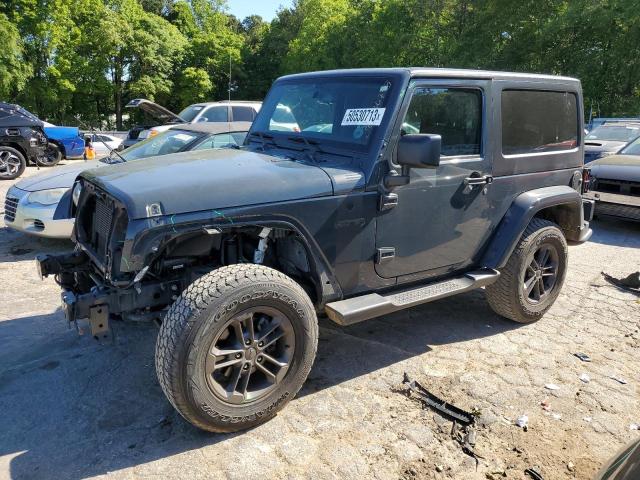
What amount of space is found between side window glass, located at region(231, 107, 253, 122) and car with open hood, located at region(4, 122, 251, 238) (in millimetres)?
5781

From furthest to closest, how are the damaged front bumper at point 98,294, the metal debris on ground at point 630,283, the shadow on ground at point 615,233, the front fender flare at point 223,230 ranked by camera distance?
the shadow on ground at point 615,233 → the metal debris on ground at point 630,283 → the damaged front bumper at point 98,294 → the front fender flare at point 223,230

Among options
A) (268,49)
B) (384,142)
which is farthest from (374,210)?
(268,49)

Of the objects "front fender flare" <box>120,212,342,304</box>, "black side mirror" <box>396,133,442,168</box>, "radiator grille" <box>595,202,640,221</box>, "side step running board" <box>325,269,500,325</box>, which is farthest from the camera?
"radiator grille" <box>595,202,640,221</box>

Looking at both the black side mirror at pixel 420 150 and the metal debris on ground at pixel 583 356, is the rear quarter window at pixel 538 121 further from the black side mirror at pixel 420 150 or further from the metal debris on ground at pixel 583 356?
the metal debris on ground at pixel 583 356

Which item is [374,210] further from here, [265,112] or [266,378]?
[265,112]

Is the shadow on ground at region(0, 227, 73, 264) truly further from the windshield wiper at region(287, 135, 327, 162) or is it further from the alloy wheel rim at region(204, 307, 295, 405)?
the alloy wheel rim at region(204, 307, 295, 405)

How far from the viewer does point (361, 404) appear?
332cm

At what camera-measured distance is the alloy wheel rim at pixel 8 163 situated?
489 inches

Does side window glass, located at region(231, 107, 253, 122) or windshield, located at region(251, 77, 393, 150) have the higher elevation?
side window glass, located at region(231, 107, 253, 122)

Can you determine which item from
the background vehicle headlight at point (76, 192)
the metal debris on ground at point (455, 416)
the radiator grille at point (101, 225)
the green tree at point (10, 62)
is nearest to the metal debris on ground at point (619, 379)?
the metal debris on ground at point (455, 416)

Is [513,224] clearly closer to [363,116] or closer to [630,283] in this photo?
Answer: [363,116]

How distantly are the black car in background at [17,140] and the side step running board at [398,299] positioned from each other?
1200 centimetres

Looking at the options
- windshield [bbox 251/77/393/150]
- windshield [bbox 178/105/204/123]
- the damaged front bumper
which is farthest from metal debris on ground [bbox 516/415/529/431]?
windshield [bbox 178/105/204/123]

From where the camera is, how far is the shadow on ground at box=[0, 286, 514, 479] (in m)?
2.82
